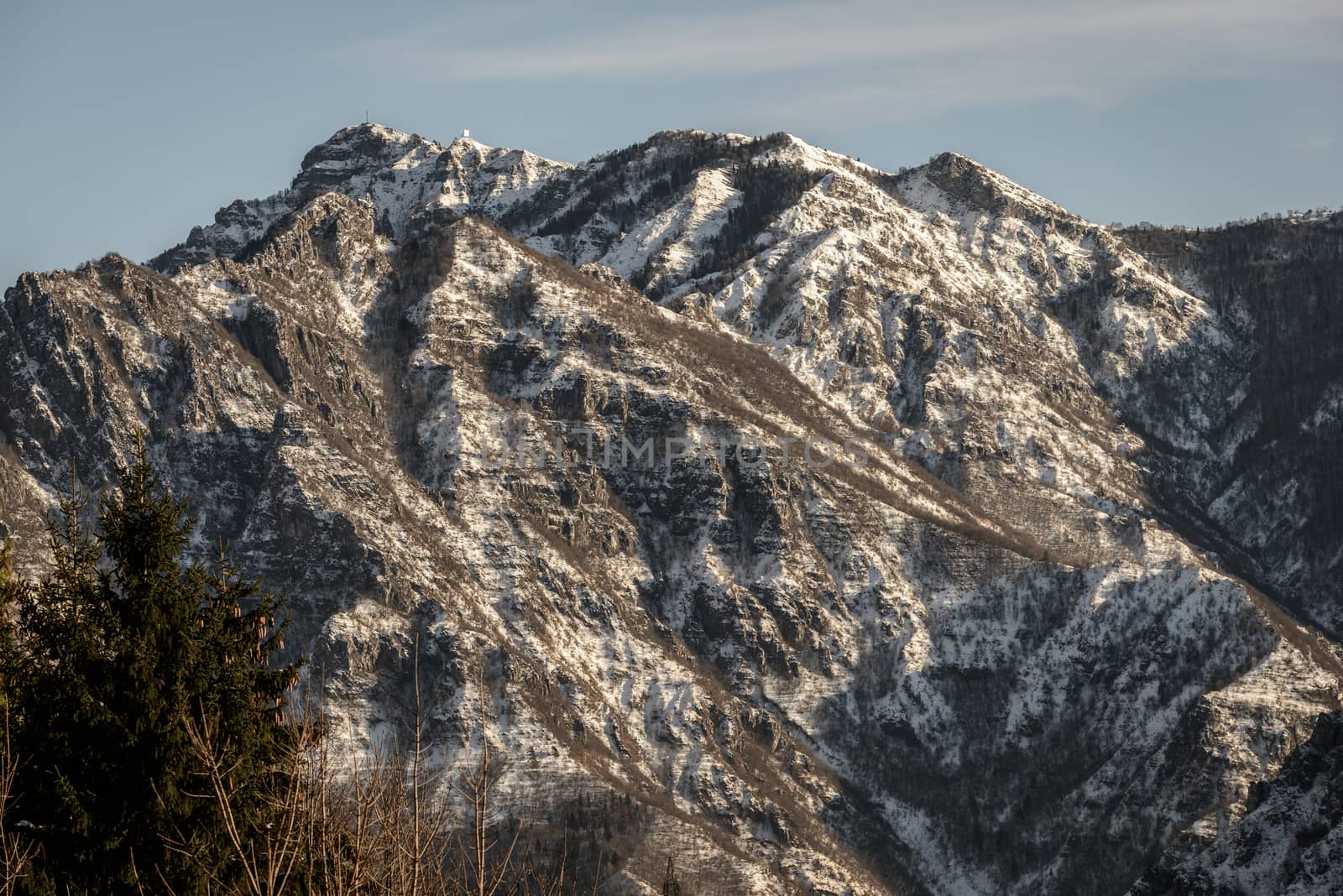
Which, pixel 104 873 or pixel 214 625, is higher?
pixel 214 625

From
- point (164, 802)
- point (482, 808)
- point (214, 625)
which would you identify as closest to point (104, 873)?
point (164, 802)

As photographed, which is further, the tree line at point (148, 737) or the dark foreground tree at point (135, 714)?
the dark foreground tree at point (135, 714)

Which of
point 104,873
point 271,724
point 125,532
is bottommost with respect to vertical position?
point 104,873

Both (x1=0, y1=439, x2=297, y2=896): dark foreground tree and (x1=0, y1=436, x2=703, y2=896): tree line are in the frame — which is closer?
(x1=0, y1=436, x2=703, y2=896): tree line

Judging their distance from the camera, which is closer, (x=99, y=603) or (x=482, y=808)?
(x=482, y=808)

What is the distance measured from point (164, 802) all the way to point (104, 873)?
99.8 inches

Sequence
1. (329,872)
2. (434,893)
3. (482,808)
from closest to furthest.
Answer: (482,808), (329,872), (434,893)

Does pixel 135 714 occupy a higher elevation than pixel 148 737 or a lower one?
higher

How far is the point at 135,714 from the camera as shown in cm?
6150

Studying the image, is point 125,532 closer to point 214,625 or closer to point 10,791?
point 214,625

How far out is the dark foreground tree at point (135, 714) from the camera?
60.7 meters

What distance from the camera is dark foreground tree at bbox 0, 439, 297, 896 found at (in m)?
60.7

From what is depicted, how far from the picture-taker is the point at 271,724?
6331 centimetres

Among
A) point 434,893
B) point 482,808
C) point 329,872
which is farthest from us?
point 434,893
